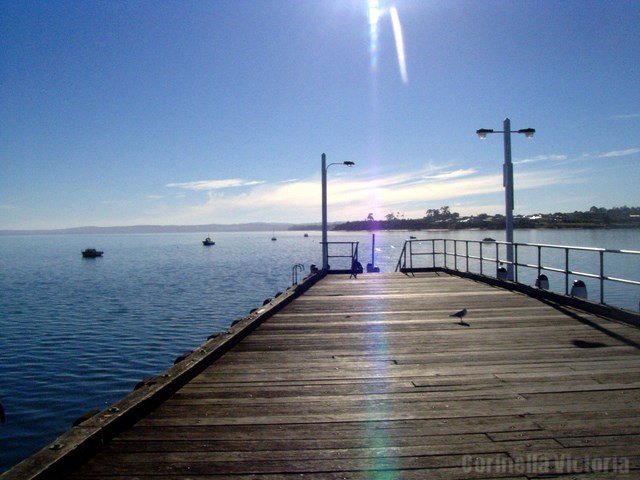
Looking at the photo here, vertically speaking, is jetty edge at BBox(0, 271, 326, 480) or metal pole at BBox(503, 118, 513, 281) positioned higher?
metal pole at BBox(503, 118, 513, 281)

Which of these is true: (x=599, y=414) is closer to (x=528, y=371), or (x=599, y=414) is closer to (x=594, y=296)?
(x=528, y=371)

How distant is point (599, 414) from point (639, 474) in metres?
1.06

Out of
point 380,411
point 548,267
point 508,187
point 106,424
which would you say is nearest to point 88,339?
point 508,187

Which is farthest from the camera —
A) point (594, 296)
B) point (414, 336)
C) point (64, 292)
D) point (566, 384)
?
point (64, 292)

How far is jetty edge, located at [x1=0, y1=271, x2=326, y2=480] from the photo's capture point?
305 centimetres

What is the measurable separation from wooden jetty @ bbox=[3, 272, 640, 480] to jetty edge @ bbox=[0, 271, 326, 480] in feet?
0.04

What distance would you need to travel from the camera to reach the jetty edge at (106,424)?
120 inches

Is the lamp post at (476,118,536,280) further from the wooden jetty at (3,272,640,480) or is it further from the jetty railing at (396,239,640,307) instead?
the wooden jetty at (3,272,640,480)

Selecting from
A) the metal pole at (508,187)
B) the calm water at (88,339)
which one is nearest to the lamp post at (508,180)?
the metal pole at (508,187)

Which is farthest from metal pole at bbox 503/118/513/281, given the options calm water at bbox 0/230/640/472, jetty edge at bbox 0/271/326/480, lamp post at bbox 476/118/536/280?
jetty edge at bbox 0/271/326/480

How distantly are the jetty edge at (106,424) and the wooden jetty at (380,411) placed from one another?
12 millimetres

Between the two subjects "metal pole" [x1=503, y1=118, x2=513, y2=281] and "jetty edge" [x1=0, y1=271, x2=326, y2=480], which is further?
"metal pole" [x1=503, y1=118, x2=513, y2=281]

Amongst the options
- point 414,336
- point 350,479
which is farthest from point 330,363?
point 350,479

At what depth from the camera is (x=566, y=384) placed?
498 cm
